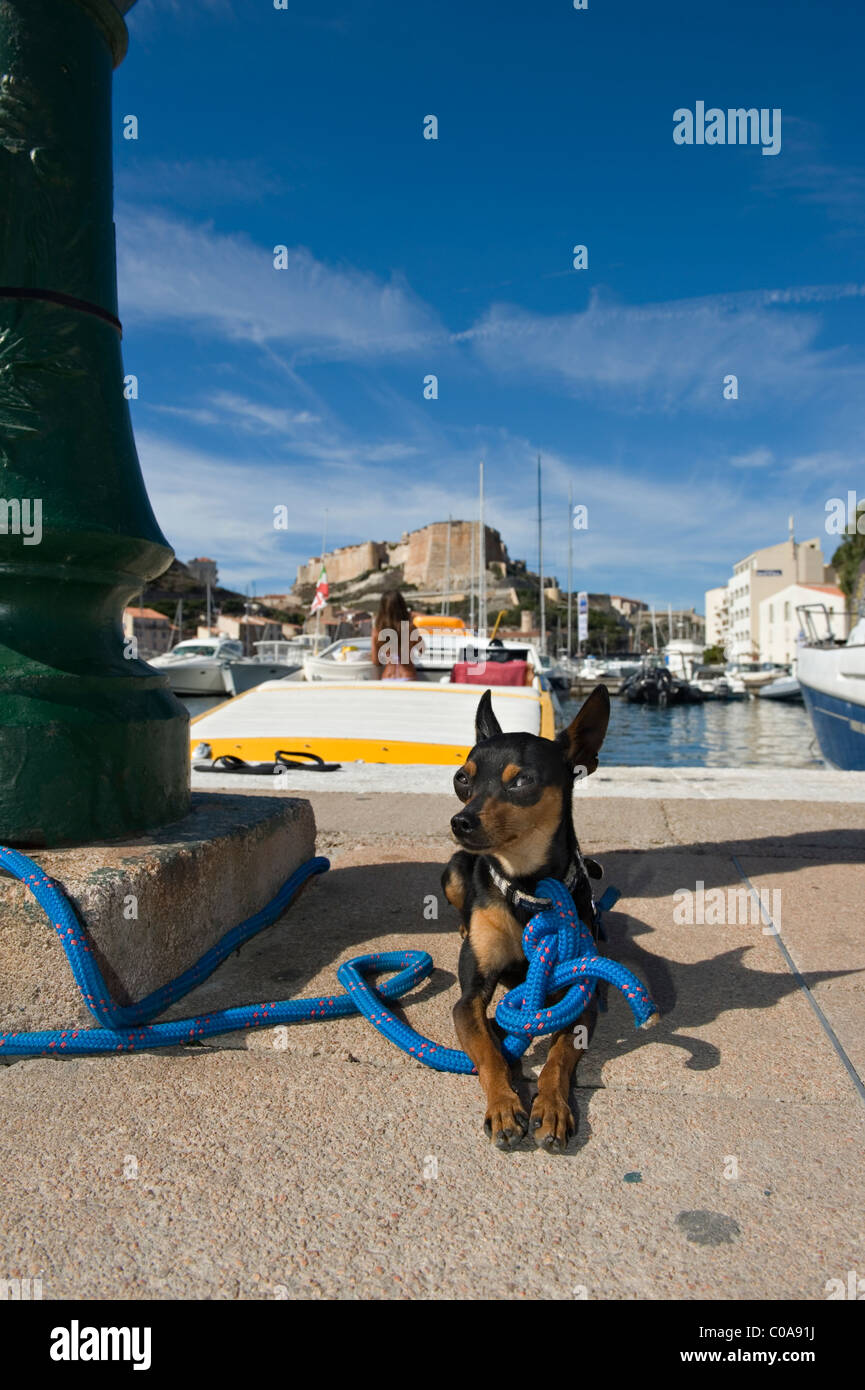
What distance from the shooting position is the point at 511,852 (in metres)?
2.46

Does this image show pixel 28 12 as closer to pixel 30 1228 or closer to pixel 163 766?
pixel 163 766

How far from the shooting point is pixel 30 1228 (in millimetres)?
1571

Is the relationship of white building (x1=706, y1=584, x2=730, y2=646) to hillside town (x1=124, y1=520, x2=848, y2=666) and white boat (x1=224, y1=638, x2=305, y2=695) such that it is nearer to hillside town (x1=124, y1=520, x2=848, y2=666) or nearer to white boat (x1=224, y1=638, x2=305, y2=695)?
hillside town (x1=124, y1=520, x2=848, y2=666)

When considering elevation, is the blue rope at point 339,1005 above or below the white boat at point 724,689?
above

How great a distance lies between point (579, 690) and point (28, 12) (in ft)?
168

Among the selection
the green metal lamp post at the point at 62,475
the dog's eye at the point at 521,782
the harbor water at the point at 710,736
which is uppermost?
the green metal lamp post at the point at 62,475

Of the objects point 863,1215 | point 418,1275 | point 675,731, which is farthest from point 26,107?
point 675,731

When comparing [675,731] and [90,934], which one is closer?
[90,934]

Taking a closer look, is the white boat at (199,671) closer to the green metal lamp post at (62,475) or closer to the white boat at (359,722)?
the white boat at (359,722)

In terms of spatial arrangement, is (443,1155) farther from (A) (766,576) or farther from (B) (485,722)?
(A) (766,576)

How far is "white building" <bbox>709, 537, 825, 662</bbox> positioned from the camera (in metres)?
106

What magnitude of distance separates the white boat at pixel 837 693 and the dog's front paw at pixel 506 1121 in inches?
492

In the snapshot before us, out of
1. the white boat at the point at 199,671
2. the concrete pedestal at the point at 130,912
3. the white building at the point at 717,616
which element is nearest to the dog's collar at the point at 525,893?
the concrete pedestal at the point at 130,912

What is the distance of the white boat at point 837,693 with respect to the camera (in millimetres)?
13234
